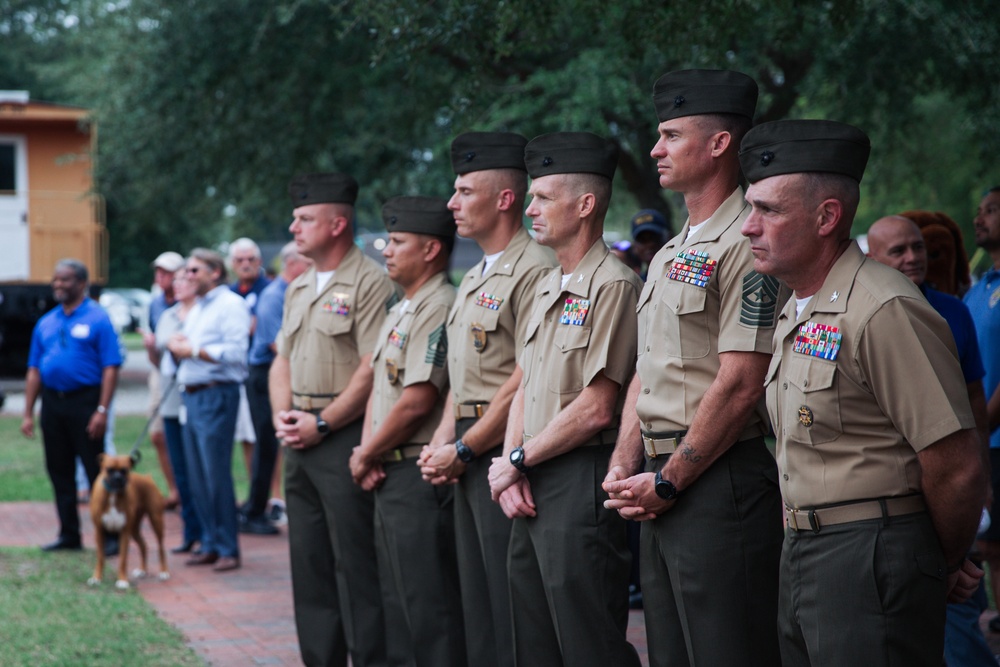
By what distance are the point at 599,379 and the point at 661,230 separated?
3.77 meters

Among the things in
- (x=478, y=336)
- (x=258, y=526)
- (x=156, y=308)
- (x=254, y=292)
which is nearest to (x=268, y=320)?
(x=254, y=292)

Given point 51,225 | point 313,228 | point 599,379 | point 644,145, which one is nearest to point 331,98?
point 644,145

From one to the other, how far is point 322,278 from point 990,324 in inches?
128

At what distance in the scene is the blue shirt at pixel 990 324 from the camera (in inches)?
228

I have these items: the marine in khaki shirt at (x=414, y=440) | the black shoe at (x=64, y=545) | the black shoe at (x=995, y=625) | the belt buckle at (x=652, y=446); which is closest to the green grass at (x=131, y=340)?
the black shoe at (x=64, y=545)

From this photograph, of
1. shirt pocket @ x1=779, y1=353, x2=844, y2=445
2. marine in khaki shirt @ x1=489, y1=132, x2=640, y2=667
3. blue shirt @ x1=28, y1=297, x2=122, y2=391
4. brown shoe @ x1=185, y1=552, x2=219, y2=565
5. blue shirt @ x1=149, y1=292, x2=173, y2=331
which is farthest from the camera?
blue shirt @ x1=149, y1=292, x2=173, y2=331

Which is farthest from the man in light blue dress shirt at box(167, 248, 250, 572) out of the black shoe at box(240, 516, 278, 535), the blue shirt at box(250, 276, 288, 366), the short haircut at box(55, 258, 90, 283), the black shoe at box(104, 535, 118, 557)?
the black shoe at box(240, 516, 278, 535)

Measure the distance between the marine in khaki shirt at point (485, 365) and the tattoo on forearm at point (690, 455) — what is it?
1196mm

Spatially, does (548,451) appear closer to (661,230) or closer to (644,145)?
(661,230)

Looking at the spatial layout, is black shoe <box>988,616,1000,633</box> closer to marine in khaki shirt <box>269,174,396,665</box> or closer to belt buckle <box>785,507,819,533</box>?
marine in khaki shirt <box>269,174,396,665</box>

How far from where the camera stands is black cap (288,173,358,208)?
5949 mm

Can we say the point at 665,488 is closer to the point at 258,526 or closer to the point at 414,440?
the point at 414,440

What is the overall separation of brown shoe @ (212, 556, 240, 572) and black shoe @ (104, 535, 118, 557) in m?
0.89

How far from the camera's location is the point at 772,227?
329 cm
